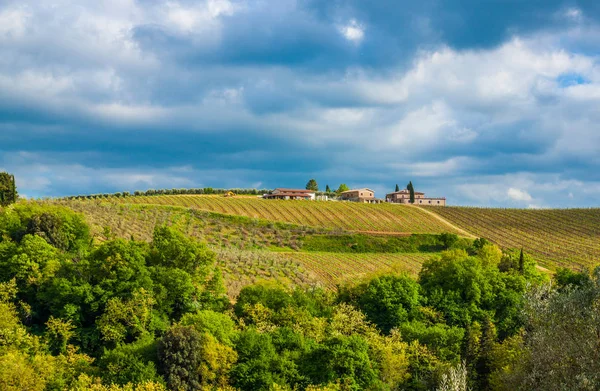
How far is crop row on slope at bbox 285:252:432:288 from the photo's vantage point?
93625 millimetres

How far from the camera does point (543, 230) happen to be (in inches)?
5581

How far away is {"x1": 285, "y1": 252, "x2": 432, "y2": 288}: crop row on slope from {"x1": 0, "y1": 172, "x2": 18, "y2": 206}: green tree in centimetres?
5679

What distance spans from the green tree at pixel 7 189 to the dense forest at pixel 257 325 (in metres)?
32.2

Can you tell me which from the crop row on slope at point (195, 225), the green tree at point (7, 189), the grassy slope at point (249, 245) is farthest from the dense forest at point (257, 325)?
the green tree at point (7, 189)

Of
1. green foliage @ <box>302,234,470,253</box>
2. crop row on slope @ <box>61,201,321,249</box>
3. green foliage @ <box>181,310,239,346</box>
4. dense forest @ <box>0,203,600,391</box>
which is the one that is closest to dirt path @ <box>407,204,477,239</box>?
green foliage @ <box>302,234,470,253</box>

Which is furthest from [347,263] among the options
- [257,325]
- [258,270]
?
[257,325]

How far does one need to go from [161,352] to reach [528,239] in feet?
350

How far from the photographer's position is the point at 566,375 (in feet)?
126

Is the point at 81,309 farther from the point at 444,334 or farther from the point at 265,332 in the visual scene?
the point at 444,334

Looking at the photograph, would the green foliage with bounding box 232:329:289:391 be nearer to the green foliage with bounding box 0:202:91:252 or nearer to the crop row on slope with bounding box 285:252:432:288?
the crop row on slope with bounding box 285:252:432:288

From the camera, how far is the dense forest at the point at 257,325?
4381 centimetres

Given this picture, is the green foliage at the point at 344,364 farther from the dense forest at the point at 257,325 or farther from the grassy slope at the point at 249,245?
the grassy slope at the point at 249,245

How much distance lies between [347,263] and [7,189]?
232ft

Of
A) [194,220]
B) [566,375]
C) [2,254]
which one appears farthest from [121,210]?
[566,375]
